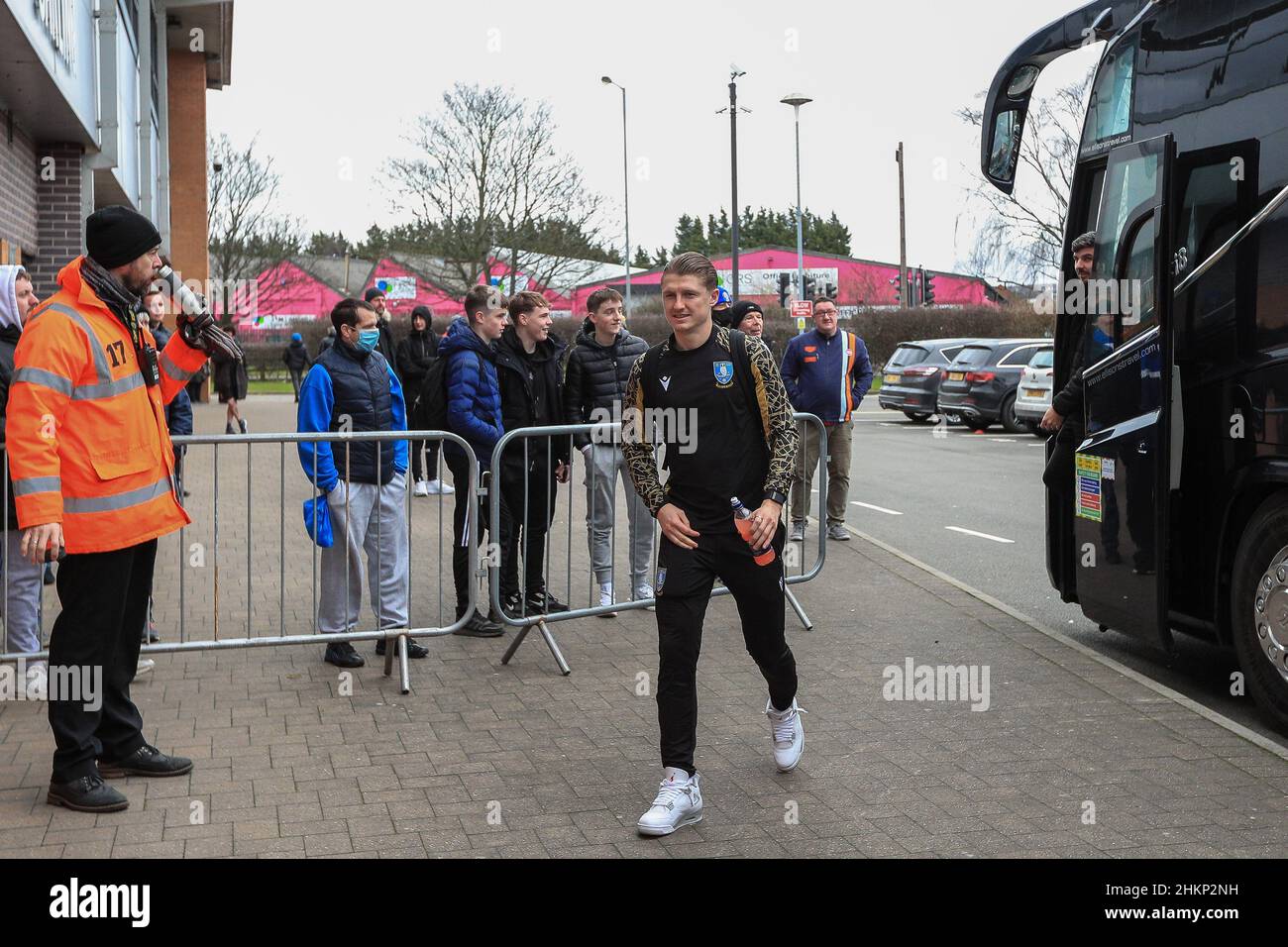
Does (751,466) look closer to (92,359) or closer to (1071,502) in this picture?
(92,359)

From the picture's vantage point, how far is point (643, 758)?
5789mm

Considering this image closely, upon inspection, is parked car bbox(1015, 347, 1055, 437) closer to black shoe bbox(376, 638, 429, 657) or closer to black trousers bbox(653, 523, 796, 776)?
black shoe bbox(376, 638, 429, 657)

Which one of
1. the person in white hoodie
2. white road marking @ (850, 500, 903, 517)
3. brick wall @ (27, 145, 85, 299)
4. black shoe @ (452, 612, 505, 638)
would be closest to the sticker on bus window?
black shoe @ (452, 612, 505, 638)

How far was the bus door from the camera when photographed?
6.65 metres

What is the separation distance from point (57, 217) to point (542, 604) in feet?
29.1

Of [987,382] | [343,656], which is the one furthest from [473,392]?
[987,382]

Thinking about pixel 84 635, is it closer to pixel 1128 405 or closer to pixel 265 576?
pixel 1128 405

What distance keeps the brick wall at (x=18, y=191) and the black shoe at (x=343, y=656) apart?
5835 mm

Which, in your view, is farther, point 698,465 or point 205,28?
point 205,28

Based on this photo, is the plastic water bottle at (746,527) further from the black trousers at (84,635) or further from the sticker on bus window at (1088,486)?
the sticker on bus window at (1088,486)

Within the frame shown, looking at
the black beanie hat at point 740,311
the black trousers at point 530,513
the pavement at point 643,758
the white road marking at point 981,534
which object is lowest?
the pavement at point 643,758

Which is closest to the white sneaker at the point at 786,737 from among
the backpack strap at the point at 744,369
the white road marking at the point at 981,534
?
the backpack strap at the point at 744,369

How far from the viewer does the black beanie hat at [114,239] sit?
17.4ft

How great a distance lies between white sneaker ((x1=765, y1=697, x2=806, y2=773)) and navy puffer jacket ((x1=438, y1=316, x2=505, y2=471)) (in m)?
3.24
